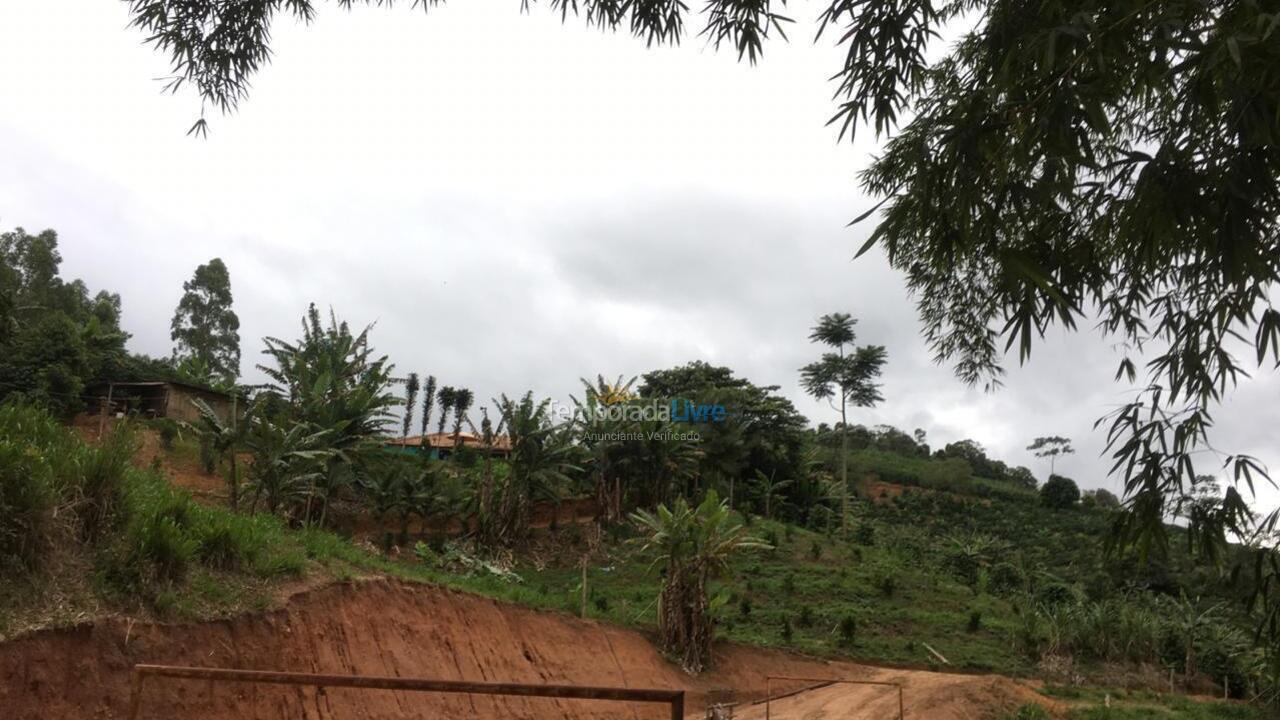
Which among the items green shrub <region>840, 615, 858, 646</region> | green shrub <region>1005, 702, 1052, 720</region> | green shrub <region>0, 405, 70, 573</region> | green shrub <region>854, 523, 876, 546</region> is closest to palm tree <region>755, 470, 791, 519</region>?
green shrub <region>854, 523, 876, 546</region>

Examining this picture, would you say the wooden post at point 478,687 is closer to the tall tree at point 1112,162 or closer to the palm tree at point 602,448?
the tall tree at point 1112,162

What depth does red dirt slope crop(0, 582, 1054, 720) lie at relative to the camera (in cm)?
643

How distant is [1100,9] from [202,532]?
28.8ft

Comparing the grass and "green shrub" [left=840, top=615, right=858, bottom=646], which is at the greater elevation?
"green shrub" [left=840, top=615, right=858, bottom=646]

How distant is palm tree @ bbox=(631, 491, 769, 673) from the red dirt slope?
46 cm

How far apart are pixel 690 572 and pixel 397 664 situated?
20.4 feet

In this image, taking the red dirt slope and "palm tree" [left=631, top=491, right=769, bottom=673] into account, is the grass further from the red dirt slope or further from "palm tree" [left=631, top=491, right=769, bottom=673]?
"palm tree" [left=631, top=491, right=769, bottom=673]

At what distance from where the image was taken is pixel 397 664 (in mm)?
9977

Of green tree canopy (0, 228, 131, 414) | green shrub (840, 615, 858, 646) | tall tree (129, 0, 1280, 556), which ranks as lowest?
green shrub (840, 615, 858, 646)

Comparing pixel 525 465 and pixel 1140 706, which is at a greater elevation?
pixel 525 465

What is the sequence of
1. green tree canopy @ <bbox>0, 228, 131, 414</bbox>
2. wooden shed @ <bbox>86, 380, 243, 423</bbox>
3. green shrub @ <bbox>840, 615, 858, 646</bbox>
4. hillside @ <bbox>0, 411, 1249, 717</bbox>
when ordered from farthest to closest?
wooden shed @ <bbox>86, 380, 243, 423</bbox> < green tree canopy @ <bbox>0, 228, 131, 414</bbox> < green shrub @ <bbox>840, 615, 858, 646</bbox> < hillside @ <bbox>0, 411, 1249, 717</bbox>

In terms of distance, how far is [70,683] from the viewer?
629cm

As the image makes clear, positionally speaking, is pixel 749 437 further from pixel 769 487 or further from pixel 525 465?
pixel 525 465

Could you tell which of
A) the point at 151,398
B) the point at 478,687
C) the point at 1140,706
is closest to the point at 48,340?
the point at 151,398
